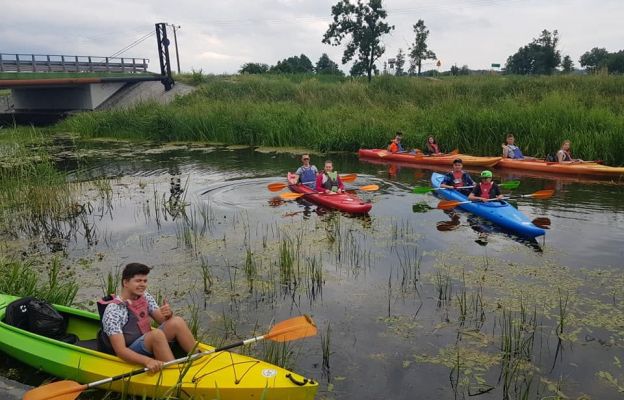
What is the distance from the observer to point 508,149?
1508cm

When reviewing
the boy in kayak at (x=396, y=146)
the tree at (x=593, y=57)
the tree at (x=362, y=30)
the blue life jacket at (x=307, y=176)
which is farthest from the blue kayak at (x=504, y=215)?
the tree at (x=593, y=57)

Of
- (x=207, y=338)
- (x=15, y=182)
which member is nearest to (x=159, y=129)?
(x=15, y=182)

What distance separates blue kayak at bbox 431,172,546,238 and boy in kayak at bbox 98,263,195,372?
250 inches

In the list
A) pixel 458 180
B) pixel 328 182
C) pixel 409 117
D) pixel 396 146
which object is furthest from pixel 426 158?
pixel 328 182

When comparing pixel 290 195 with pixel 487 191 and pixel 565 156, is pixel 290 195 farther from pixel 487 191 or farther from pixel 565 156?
pixel 565 156

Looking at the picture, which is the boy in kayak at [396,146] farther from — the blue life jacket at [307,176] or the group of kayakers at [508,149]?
the blue life jacket at [307,176]

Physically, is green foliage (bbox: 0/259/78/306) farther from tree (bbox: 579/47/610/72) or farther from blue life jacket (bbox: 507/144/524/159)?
tree (bbox: 579/47/610/72)

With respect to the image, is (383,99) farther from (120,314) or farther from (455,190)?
(120,314)

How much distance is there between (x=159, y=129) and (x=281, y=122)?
674 centimetres

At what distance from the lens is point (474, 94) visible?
75.5ft

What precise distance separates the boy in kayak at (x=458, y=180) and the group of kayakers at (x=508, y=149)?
3.87 meters

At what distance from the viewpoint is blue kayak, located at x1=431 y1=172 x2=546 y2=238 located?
8.64 meters

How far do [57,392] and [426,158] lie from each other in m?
13.8

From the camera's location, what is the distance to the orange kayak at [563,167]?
42.5 ft
